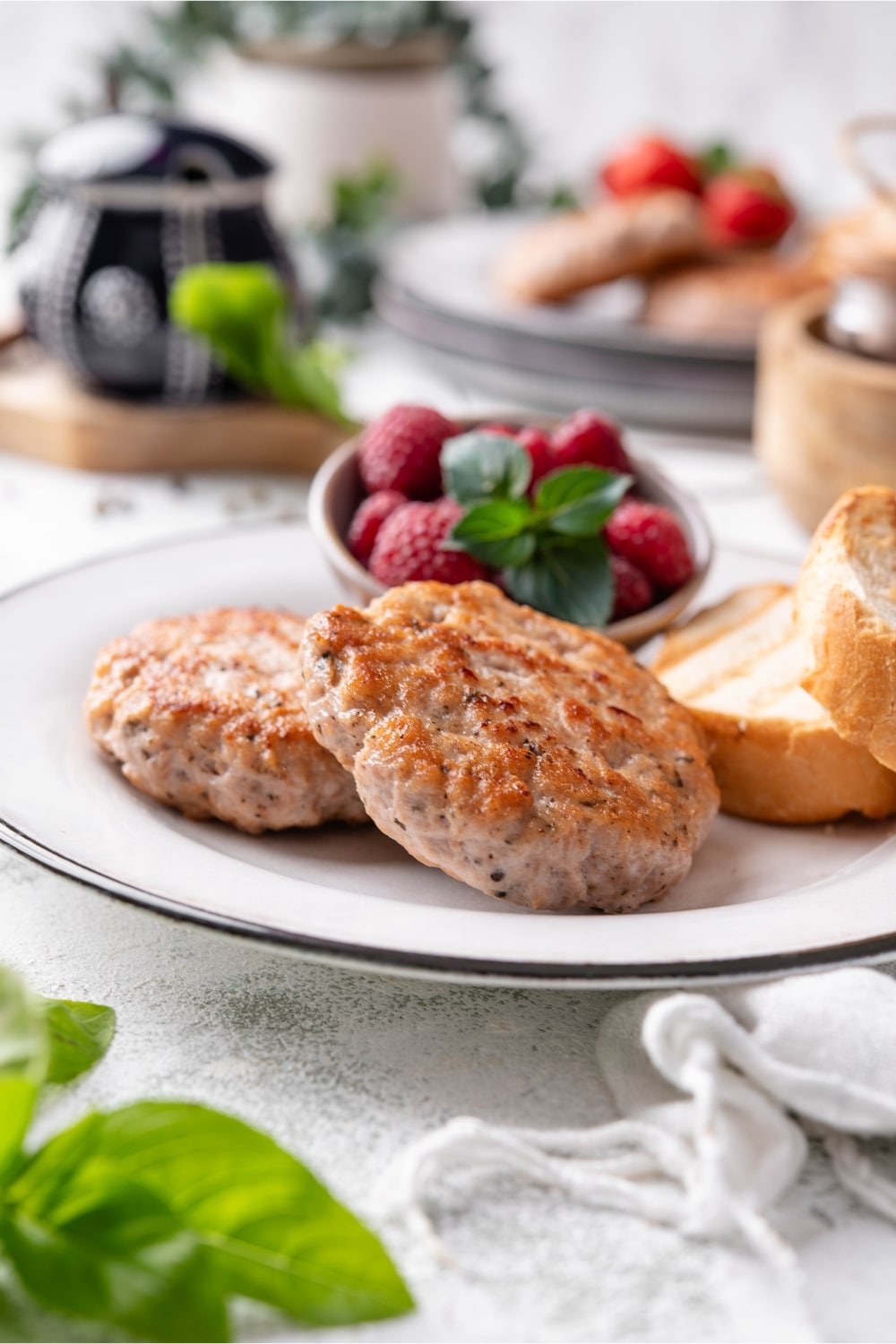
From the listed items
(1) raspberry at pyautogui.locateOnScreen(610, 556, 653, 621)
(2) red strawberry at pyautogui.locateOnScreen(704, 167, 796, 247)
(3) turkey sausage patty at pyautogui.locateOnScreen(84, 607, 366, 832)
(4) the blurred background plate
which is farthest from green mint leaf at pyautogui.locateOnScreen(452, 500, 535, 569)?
(2) red strawberry at pyautogui.locateOnScreen(704, 167, 796, 247)

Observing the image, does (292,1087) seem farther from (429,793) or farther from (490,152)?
(490,152)

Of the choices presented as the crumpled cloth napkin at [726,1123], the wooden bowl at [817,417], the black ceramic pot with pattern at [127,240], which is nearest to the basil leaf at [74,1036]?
the crumpled cloth napkin at [726,1123]

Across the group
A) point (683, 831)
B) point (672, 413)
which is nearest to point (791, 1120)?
point (683, 831)

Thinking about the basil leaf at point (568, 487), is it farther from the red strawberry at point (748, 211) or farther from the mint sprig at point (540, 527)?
the red strawberry at point (748, 211)

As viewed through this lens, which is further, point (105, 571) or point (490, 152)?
point (490, 152)

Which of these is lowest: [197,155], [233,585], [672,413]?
[672,413]

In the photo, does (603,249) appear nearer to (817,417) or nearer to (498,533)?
(817,417)

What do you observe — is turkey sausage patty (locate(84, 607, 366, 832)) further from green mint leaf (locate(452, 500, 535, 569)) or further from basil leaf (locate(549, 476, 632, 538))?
basil leaf (locate(549, 476, 632, 538))

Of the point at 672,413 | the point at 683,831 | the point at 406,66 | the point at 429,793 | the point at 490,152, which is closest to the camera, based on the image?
the point at 429,793
